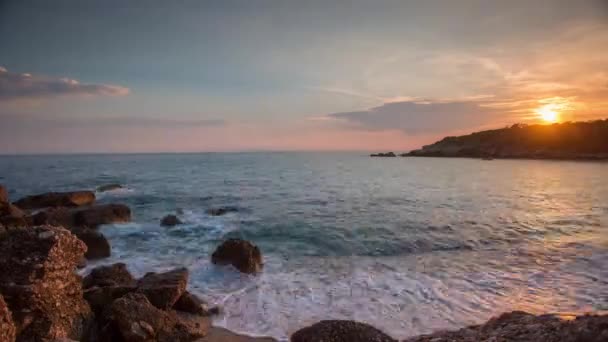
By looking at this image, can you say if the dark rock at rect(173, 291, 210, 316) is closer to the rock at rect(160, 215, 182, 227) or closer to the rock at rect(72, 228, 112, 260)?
the rock at rect(72, 228, 112, 260)

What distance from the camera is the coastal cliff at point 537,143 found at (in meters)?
82.9

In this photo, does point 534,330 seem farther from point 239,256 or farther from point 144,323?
point 239,256

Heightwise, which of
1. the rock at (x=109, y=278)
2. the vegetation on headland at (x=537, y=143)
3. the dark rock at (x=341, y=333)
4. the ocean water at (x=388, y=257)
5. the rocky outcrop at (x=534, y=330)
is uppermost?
the vegetation on headland at (x=537, y=143)

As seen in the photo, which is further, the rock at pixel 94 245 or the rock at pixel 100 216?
the rock at pixel 100 216

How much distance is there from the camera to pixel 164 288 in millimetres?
8102

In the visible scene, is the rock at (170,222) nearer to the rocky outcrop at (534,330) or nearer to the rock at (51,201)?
the rock at (51,201)

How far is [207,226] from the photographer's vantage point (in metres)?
18.8

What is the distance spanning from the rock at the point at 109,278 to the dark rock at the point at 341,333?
4914 millimetres

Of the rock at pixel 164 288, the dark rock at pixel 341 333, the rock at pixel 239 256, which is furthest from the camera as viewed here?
the rock at pixel 239 256

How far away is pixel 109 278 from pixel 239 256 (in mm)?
3905

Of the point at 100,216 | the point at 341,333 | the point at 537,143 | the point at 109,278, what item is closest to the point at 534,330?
the point at 341,333

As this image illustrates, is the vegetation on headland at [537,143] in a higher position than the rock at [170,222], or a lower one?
higher

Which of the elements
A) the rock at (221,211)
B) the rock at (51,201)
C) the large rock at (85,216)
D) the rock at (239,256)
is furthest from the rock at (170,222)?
the rock at (51,201)

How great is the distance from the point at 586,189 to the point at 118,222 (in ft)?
120
